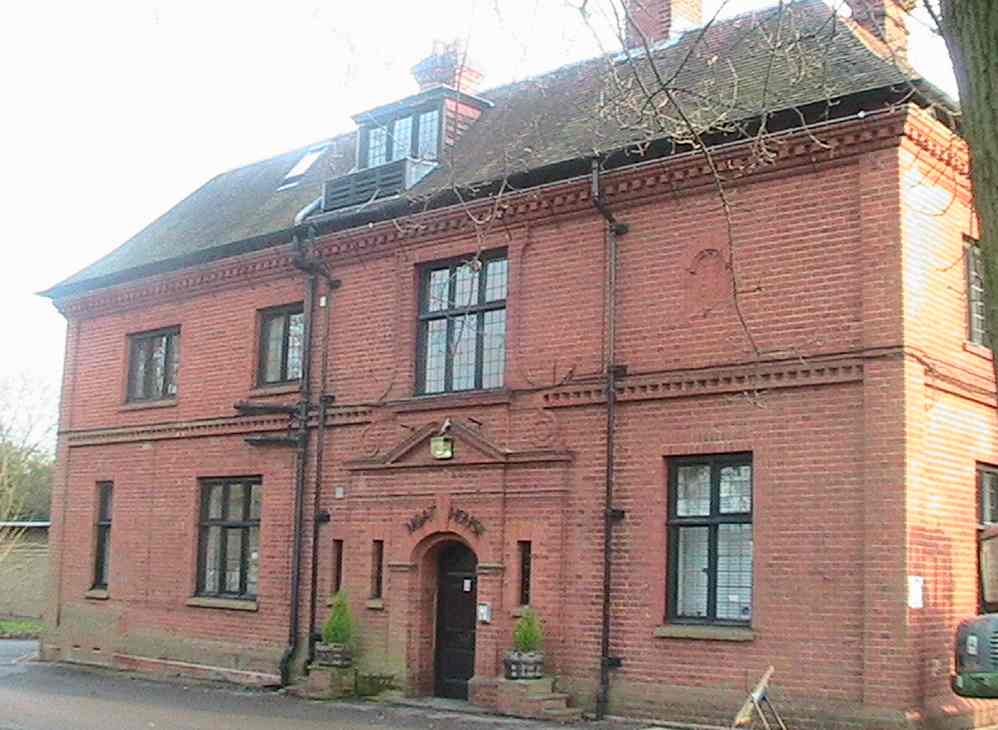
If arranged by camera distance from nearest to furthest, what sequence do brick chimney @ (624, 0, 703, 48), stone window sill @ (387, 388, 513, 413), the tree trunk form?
the tree trunk
stone window sill @ (387, 388, 513, 413)
brick chimney @ (624, 0, 703, 48)

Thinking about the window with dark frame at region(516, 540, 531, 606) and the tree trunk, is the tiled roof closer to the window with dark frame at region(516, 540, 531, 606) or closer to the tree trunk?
the tree trunk

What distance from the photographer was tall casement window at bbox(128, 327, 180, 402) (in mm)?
23128

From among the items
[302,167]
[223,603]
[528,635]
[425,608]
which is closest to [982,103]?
[528,635]

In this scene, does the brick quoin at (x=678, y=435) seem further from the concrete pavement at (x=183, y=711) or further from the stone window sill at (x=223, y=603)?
the concrete pavement at (x=183, y=711)

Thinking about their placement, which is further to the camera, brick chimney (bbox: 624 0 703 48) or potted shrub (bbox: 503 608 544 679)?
brick chimney (bbox: 624 0 703 48)

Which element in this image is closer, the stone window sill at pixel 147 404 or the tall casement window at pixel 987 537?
the tall casement window at pixel 987 537

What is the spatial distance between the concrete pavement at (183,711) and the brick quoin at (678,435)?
35.6 inches

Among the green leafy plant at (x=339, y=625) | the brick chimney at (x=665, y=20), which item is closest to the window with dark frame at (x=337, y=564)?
the green leafy plant at (x=339, y=625)

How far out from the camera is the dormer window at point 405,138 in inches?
821

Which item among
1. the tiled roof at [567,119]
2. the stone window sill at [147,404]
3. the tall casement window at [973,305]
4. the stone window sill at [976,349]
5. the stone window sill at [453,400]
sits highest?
the tiled roof at [567,119]

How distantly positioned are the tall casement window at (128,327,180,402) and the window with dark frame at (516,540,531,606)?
8.53 m

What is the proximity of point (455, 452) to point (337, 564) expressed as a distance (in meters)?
3.01

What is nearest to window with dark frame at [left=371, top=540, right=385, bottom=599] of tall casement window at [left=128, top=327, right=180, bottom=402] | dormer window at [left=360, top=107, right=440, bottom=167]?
tall casement window at [left=128, top=327, right=180, bottom=402]

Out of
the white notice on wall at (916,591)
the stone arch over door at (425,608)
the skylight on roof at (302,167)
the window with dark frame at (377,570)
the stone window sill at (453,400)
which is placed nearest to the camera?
the white notice on wall at (916,591)
